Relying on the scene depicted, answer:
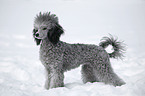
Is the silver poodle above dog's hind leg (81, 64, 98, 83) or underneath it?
above

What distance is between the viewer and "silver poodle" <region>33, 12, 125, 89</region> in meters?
3.18

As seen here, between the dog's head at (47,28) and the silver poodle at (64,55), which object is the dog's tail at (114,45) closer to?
the silver poodle at (64,55)

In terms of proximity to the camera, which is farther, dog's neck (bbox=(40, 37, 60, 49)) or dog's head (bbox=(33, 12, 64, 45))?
dog's neck (bbox=(40, 37, 60, 49))

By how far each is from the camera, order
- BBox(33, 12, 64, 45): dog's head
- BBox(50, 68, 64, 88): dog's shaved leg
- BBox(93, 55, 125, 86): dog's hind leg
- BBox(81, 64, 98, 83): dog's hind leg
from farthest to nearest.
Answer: BBox(81, 64, 98, 83): dog's hind leg
BBox(93, 55, 125, 86): dog's hind leg
BBox(50, 68, 64, 88): dog's shaved leg
BBox(33, 12, 64, 45): dog's head

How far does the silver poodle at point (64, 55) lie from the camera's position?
3.18 m

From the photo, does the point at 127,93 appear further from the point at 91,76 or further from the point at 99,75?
the point at 91,76

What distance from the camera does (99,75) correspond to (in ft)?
11.9

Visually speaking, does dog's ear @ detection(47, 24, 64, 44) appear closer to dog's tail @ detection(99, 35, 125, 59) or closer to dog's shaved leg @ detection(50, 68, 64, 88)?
dog's shaved leg @ detection(50, 68, 64, 88)

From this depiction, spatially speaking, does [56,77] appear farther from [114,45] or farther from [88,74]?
[114,45]

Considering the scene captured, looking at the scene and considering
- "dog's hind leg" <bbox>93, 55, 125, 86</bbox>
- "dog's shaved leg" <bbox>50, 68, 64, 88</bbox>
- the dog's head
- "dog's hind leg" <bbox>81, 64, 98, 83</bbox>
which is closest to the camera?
the dog's head

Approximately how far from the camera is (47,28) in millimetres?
3135

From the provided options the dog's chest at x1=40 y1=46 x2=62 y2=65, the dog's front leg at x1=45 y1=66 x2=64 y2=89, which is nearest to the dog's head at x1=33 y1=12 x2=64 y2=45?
the dog's chest at x1=40 y1=46 x2=62 y2=65

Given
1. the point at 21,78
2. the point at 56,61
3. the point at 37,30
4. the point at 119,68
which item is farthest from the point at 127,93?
the point at 21,78

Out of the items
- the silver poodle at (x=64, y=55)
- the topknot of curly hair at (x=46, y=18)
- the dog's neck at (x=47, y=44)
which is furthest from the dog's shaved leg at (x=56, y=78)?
the topknot of curly hair at (x=46, y=18)
